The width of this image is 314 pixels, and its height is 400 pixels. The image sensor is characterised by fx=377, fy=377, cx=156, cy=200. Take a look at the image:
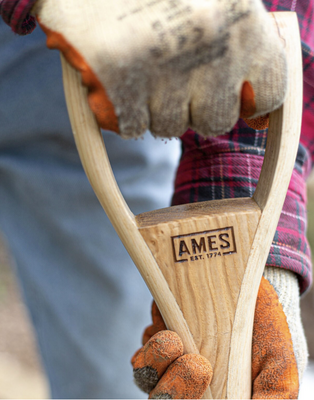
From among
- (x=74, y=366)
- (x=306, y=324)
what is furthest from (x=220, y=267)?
(x=306, y=324)

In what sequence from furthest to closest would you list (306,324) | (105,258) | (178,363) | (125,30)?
1. (306,324)
2. (105,258)
3. (178,363)
4. (125,30)

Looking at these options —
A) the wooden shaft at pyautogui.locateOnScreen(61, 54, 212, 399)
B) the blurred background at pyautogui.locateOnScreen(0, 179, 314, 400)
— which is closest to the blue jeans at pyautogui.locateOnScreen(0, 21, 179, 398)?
the wooden shaft at pyautogui.locateOnScreen(61, 54, 212, 399)

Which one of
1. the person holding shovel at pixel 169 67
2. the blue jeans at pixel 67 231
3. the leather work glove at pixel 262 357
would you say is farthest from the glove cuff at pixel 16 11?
the leather work glove at pixel 262 357

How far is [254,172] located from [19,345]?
2.51m

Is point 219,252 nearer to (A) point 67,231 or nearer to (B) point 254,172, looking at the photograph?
(B) point 254,172

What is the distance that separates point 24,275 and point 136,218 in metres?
0.72

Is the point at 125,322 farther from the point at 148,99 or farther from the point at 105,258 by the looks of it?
the point at 148,99

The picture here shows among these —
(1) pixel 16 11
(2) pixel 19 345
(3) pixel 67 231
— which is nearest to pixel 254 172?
(1) pixel 16 11

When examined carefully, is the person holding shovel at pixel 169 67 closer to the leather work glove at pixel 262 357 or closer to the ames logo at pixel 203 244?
the leather work glove at pixel 262 357

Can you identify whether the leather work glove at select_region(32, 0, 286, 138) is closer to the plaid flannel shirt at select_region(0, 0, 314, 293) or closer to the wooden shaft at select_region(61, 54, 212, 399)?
the wooden shaft at select_region(61, 54, 212, 399)

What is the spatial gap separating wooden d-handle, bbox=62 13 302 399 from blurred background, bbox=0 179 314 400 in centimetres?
112

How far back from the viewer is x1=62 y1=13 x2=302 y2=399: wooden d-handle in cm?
52

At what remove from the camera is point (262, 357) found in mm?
576

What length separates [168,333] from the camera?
53 cm
